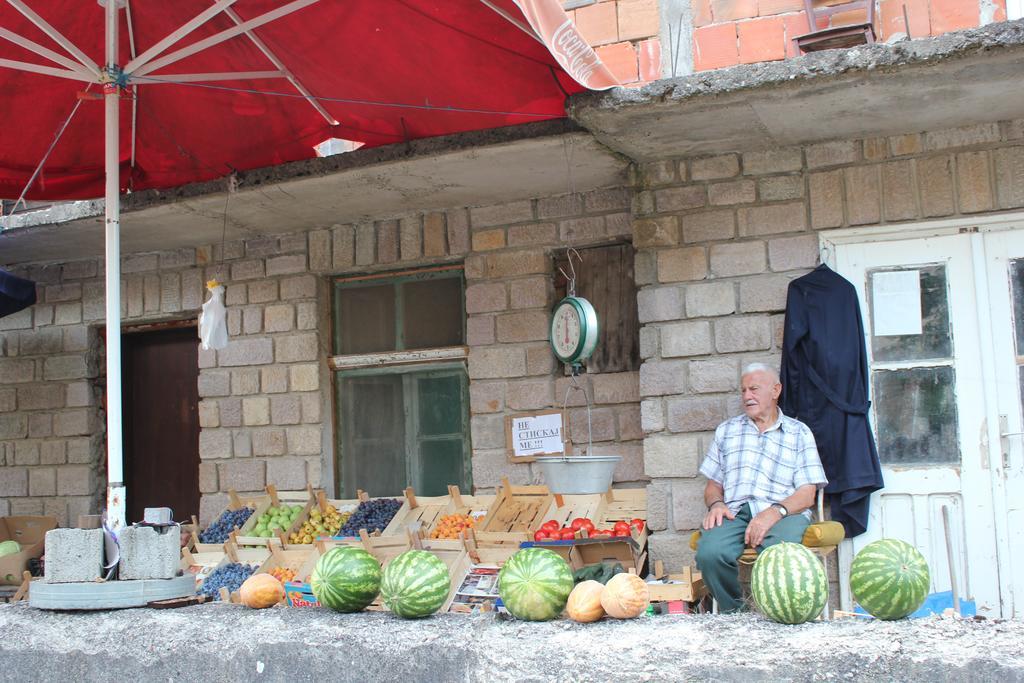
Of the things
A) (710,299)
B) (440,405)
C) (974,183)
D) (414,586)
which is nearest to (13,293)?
(440,405)

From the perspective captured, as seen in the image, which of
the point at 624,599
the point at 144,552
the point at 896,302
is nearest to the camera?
the point at 624,599

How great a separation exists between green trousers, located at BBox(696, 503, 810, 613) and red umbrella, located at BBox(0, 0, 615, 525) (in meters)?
2.43

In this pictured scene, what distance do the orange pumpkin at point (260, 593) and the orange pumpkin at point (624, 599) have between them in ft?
4.85

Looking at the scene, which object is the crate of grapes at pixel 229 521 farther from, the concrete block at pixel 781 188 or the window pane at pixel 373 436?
the concrete block at pixel 781 188

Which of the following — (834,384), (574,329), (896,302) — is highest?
(896,302)

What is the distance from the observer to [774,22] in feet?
22.0

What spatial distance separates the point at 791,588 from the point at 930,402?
295 cm

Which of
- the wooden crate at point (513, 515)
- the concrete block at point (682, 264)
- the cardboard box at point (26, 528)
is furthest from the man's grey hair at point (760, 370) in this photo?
the cardboard box at point (26, 528)

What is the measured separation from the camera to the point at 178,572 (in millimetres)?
4641

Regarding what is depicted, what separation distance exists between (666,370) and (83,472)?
196 inches

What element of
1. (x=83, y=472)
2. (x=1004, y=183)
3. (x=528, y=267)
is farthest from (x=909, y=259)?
(x=83, y=472)

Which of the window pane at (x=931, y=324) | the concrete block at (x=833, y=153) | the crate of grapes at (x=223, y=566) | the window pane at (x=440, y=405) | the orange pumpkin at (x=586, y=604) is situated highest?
the concrete block at (x=833, y=153)

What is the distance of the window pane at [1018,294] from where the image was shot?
5.75 metres

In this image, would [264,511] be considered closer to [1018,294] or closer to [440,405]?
[440,405]
